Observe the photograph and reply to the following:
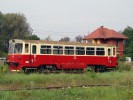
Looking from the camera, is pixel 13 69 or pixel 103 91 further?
pixel 13 69

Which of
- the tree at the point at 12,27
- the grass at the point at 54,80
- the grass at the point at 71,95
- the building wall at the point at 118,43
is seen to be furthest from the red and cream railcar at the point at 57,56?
the tree at the point at 12,27

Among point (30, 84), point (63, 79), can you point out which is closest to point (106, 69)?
point (63, 79)

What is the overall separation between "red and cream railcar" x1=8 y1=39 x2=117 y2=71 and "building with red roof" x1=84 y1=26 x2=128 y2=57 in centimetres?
3604

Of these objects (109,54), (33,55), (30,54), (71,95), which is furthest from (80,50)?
(71,95)

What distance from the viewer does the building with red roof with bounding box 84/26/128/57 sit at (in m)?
64.5

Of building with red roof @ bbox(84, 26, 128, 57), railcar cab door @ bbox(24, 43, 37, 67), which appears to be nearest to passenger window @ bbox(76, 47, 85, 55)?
railcar cab door @ bbox(24, 43, 37, 67)

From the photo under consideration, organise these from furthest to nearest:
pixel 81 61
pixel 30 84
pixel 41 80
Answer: pixel 81 61, pixel 41 80, pixel 30 84

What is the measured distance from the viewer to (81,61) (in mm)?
27078

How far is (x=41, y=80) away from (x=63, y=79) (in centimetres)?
155

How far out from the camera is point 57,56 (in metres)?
26.0

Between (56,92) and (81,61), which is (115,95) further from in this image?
(81,61)

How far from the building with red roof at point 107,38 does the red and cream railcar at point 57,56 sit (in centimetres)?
3604

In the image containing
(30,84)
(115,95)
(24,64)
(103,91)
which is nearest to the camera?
(115,95)

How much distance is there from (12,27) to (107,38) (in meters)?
20.8
